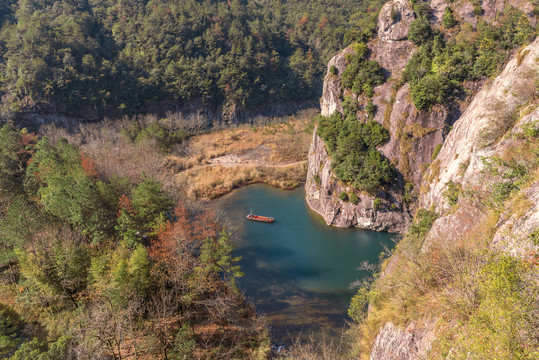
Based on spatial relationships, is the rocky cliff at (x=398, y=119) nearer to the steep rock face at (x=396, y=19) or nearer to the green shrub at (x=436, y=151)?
the steep rock face at (x=396, y=19)

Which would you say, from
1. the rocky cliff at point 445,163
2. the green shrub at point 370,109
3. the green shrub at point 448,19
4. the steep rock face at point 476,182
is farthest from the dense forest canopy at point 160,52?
the steep rock face at point 476,182

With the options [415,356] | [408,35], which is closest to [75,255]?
[415,356]

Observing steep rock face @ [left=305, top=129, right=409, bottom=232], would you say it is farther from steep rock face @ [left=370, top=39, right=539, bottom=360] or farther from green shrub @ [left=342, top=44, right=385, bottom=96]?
steep rock face @ [left=370, top=39, right=539, bottom=360]

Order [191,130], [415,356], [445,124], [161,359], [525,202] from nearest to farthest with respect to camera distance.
A: [525,202] < [415,356] < [161,359] < [445,124] < [191,130]

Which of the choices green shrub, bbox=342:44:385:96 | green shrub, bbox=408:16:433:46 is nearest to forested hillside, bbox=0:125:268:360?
green shrub, bbox=342:44:385:96

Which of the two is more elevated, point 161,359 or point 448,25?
point 448,25

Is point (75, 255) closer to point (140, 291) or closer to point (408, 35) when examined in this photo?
point (140, 291)

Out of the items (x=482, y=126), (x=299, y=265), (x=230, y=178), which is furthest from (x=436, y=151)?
(x=230, y=178)
